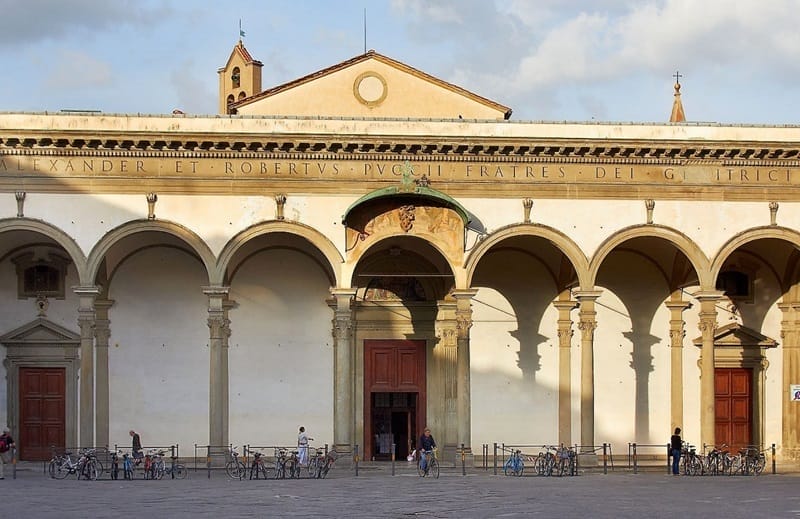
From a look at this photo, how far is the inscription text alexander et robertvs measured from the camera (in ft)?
100

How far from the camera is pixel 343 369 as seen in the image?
31.2m

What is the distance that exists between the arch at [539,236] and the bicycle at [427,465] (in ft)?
13.1

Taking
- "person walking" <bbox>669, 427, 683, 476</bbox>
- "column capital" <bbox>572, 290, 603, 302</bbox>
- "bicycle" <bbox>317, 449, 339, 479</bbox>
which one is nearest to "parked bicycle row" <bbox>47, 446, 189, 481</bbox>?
"bicycle" <bbox>317, 449, 339, 479</bbox>

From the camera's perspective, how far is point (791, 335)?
3422 centimetres

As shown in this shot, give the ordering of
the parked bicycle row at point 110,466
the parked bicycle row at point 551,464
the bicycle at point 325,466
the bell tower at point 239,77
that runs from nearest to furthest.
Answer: the parked bicycle row at point 110,466
the bicycle at point 325,466
the parked bicycle row at point 551,464
the bell tower at point 239,77

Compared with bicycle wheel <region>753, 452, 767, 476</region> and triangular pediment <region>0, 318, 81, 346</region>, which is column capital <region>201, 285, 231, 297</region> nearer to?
triangular pediment <region>0, 318, 81, 346</region>

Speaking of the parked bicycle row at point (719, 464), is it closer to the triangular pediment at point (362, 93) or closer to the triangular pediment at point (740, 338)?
the triangular pediment at point (740, 338)

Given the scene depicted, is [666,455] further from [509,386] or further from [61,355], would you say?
[61,355]

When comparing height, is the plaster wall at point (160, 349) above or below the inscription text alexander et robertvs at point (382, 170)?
below

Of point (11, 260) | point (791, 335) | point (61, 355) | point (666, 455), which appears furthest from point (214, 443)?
point (791, 335)

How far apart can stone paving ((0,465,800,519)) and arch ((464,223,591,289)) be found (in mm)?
4442

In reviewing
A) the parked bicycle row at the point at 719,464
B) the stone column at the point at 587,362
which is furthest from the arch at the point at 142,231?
the parked bicycle row at the point at 719,464

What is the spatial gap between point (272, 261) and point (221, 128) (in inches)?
160

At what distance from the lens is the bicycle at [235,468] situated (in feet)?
94.8
